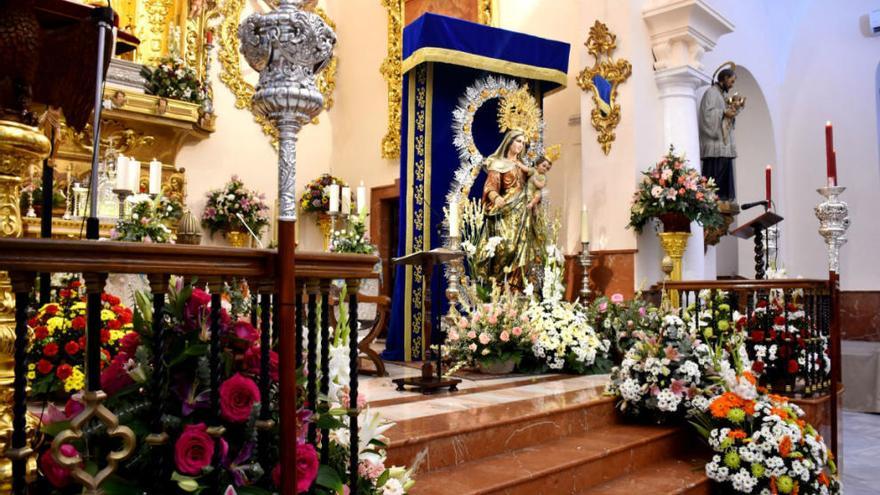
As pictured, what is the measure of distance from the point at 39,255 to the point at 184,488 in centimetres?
61

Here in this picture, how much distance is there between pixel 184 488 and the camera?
1.58m

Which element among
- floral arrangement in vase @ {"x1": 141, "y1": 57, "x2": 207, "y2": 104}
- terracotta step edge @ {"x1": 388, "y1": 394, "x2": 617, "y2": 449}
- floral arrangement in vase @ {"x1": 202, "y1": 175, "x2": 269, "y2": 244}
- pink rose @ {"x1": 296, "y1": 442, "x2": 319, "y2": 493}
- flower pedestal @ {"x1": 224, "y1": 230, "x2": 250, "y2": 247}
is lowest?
terracotta step edge @ {"x1": 388, "y1": 394, "x2": 617, "y2": 449}

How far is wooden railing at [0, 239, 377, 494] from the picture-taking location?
1.40 meters

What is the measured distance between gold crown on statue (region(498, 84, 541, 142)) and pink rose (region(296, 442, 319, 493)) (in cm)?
511

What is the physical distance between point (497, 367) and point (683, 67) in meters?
3.50

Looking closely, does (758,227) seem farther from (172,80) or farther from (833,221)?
(172,80)

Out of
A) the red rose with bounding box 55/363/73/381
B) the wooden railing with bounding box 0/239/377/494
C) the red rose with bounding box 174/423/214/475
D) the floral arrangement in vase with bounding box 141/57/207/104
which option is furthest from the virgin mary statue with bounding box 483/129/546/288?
the red rose with bounding box 174/423/214/475

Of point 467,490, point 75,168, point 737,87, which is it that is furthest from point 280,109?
point 737,87

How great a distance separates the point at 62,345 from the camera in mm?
3205

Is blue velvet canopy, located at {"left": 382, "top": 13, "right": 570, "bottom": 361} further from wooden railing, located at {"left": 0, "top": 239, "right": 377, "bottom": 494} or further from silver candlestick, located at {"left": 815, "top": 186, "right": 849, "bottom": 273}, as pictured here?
wooden railing, located at {"left": 0, "top": 239, "right": 377, "bottom": 494}

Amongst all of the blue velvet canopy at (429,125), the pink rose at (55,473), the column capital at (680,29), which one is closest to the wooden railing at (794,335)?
the blue velvet canopy at (429,125)

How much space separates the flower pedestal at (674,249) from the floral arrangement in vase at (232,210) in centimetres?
420

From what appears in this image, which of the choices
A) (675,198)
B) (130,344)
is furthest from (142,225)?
(675,198)

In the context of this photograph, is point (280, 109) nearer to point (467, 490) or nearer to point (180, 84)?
point (467, 490)
